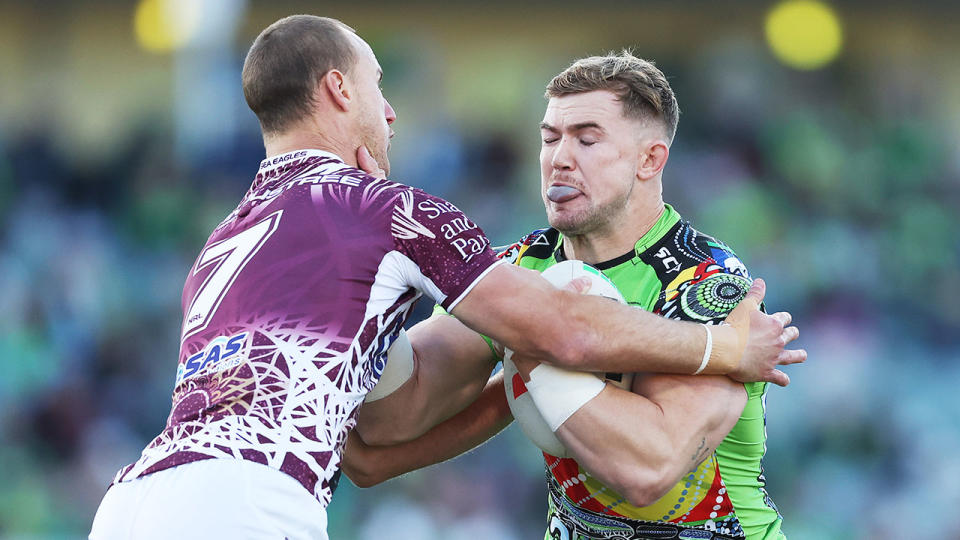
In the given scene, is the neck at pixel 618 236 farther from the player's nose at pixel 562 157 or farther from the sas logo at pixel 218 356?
the sas logo at pixel 218 356

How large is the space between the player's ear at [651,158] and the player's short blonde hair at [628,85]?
11 centimetres

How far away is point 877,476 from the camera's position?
10.1 metres

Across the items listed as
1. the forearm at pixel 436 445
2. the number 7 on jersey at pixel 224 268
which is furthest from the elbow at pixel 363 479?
the number 7 on jersey at pixel 224 268

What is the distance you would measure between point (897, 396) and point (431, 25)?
6.51 m

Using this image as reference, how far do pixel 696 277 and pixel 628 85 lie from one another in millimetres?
898

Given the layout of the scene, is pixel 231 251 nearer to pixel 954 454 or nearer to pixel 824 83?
pixel 954 454

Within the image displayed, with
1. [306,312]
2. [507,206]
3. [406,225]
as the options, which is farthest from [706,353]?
[507,206]

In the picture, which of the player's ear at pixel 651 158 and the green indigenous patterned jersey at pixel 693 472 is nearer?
the green indigenous patterned jersey at pixel 693 472

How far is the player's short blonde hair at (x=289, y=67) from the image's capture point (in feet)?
12.8

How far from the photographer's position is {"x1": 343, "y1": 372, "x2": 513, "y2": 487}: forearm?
15.1ft

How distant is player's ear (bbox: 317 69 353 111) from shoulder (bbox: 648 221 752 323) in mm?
1380

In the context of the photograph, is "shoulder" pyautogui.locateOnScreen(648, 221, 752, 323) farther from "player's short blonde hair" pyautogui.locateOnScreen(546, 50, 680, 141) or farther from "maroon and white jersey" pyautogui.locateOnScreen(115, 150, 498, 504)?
"maroon and white jersey" pyautogui.locateOnScreen(115, 150, 498, 504)

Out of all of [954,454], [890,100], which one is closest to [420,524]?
[954,454]

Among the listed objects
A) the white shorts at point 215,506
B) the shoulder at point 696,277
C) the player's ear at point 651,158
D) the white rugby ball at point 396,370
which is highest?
the player's ear at point 651,158
